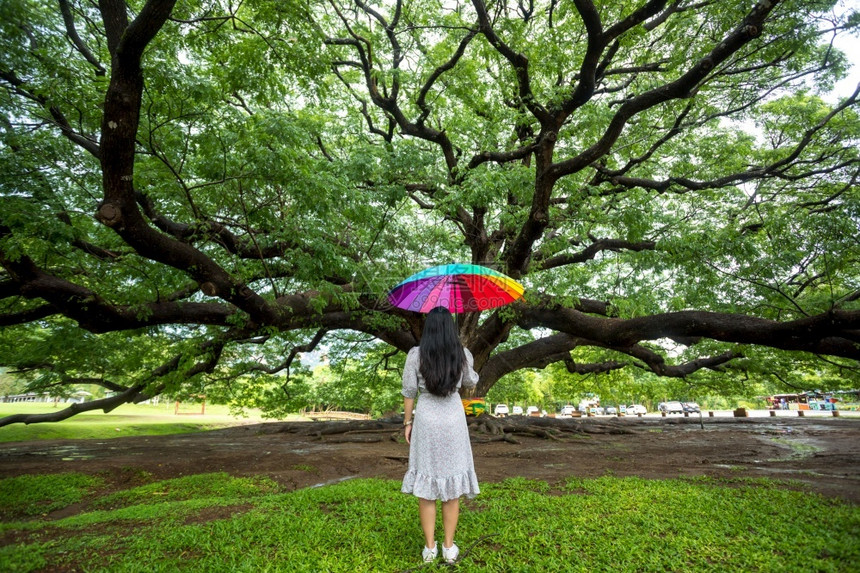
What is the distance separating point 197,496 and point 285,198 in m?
3.65

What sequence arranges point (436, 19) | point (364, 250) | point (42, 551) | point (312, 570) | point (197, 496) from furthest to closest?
point (436, 19) → point (364, 250) → point (197, 496) → point (42, 551) → point (312, 570)

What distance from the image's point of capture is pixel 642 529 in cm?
324

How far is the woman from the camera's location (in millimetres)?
2729

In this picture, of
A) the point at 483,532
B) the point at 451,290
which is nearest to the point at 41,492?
the point at 483,532

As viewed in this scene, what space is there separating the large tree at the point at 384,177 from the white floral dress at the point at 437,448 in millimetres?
3075

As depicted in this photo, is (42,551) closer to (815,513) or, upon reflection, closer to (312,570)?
(312,570)

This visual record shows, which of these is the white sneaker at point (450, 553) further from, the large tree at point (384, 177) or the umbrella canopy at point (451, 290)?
the large tree at point (384, 177)

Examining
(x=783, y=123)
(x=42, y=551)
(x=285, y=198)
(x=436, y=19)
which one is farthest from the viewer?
(x=783, y=123)

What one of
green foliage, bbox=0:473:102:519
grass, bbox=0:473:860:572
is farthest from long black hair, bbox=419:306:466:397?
green foliage, bbox=0:473:102:519

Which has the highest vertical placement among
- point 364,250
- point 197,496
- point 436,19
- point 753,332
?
point 436,19

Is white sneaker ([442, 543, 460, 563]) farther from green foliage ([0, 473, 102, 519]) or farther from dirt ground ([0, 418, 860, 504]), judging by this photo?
green foliage ([0, 473, 102, 519])

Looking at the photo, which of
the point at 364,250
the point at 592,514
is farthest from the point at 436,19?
the point at 592,514

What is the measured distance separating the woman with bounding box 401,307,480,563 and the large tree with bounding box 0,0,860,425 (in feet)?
9.52

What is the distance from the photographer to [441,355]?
112 inches
